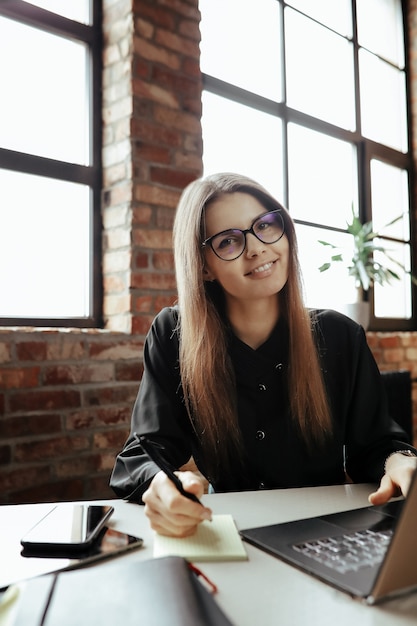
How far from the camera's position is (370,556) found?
69cm

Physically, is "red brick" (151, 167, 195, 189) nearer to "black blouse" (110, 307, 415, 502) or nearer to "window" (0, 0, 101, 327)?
"window" (0, 0, 101, 327)

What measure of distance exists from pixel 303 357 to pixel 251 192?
451 mm

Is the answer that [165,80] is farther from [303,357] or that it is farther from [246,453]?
[246,453]

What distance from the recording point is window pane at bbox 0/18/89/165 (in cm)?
203

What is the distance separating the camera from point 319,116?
3.42 metres

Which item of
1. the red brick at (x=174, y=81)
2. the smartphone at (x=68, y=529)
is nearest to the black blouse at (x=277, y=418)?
the smartphone at (x=68, y=529)

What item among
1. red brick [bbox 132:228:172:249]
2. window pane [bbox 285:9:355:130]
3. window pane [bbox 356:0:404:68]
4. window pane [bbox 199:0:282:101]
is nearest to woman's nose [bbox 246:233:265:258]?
red brick [bbox 132:228:172:249]

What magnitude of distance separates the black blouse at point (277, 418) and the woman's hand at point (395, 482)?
16 cm

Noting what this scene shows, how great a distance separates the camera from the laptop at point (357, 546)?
553 mm

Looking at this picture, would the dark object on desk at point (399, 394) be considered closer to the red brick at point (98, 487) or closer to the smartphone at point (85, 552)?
the red brick at point (98, 487)

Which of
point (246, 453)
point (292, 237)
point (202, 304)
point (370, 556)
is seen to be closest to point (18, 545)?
point (370, 556)

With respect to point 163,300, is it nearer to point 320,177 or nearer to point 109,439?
point 109,439

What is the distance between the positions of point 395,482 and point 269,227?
70cm

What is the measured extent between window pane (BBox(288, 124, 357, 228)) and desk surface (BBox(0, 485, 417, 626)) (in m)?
2.45
